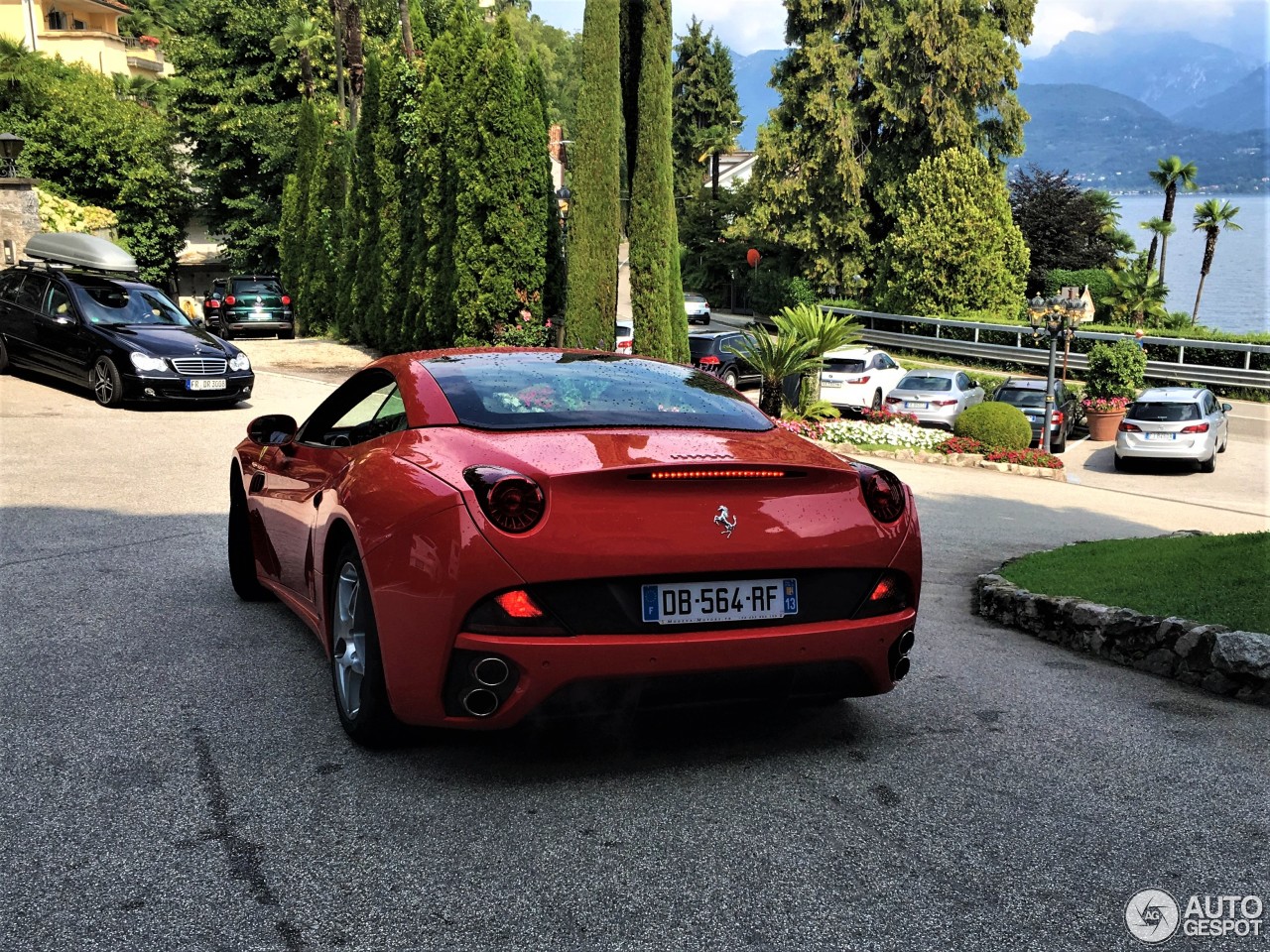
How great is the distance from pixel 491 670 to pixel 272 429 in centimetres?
273

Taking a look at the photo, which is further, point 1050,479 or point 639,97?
→ point 639,97

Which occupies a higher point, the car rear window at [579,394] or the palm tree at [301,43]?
the palm tree at [301,43]

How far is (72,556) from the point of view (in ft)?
25.8

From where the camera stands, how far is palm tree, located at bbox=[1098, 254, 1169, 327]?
47062 millimetres

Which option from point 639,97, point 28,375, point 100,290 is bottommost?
point 28,375

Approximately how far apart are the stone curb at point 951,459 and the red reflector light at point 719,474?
1877 centimetres

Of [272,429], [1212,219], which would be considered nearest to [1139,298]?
[1212,219]

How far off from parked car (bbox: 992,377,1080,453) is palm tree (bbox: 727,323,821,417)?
8424 mm

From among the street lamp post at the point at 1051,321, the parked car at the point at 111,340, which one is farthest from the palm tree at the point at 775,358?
the parked car at the point at 111,340

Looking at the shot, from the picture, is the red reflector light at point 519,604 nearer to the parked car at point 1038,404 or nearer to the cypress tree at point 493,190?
the cypress tree at point 493,190

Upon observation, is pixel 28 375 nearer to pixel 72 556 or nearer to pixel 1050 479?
pixel 72 556

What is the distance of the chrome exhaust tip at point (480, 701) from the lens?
3.78 metres

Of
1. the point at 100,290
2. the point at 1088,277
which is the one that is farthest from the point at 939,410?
the point at 1088,277

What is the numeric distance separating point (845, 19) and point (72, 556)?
172ft
